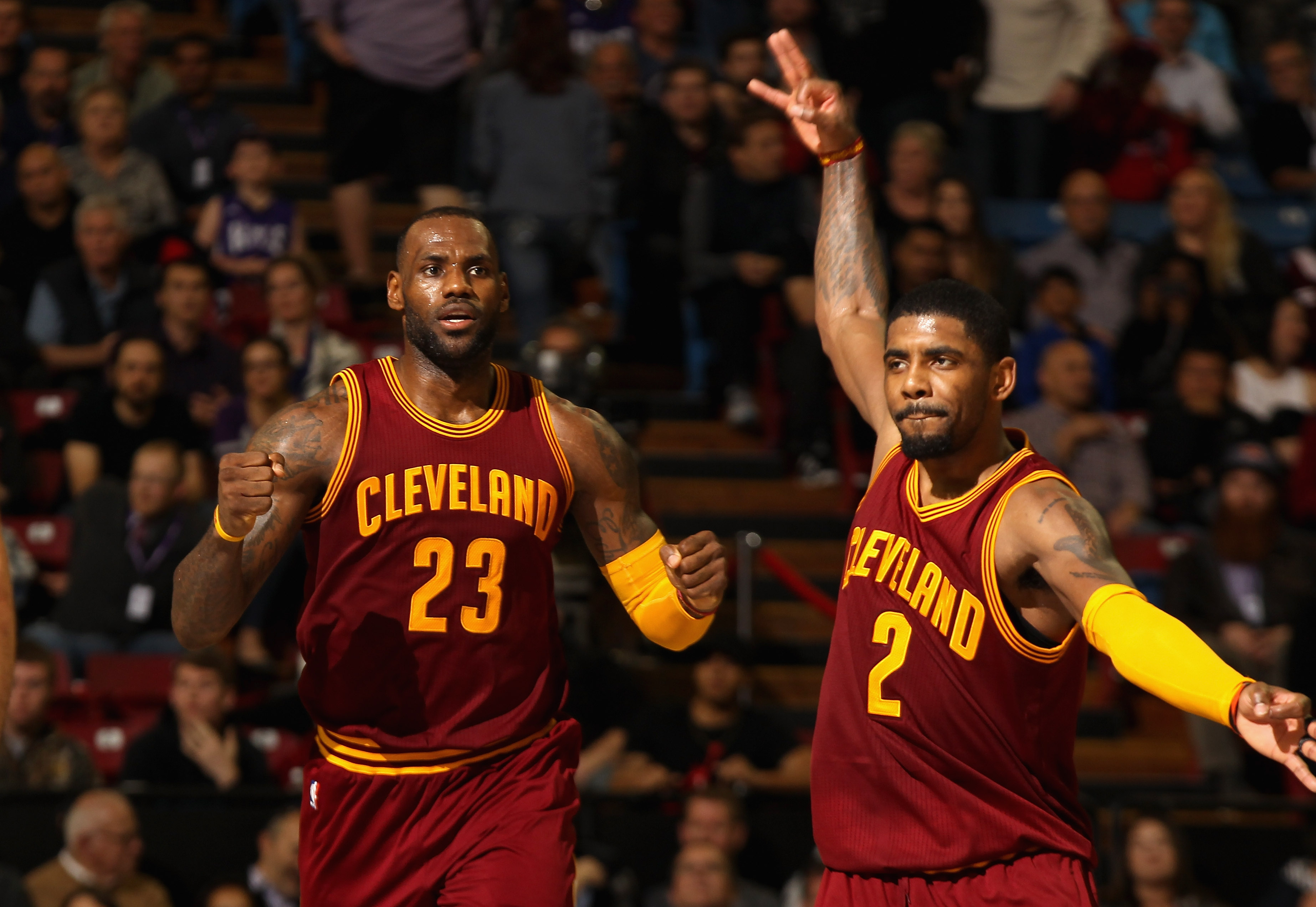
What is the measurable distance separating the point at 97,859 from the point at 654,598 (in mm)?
3497

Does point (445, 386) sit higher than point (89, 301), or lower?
higher

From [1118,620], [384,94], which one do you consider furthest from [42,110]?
[1118,620]

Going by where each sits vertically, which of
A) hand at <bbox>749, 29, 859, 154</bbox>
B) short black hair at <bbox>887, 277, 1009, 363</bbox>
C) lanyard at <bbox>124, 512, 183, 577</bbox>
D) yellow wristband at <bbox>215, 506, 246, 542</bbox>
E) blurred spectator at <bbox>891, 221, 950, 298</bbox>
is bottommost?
lanyard at <bbox>124, 512, 183, 577</bbox>

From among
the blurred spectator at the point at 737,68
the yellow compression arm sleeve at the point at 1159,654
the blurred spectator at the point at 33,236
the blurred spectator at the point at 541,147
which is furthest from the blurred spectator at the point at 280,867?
the blurred spectator at the point at 737,68

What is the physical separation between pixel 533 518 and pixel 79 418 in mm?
5350

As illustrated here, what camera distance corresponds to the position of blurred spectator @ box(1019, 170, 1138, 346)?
1170 cm

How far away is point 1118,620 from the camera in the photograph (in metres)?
4.30

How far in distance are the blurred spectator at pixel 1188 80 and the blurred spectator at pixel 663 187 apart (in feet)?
13.5

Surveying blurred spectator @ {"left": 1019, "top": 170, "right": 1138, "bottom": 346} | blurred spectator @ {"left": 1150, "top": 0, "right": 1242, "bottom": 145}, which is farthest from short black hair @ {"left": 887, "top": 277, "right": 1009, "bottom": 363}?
blurred spectator @ {"left": 1150, "top": 0, "right": 1242, "bottom": 145}

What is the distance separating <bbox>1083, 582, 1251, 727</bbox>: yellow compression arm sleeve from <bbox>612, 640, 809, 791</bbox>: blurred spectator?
449cm

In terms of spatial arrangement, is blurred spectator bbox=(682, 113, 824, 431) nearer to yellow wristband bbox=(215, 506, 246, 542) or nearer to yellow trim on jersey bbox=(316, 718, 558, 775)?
yellow trim on jersey bbox=(316, 718, 558, 775)

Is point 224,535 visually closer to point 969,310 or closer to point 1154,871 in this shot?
point 969,310

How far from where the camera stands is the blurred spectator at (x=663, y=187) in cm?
1134

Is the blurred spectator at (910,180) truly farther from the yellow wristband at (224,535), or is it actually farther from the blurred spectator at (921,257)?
the yellow wristband at (224,535)
